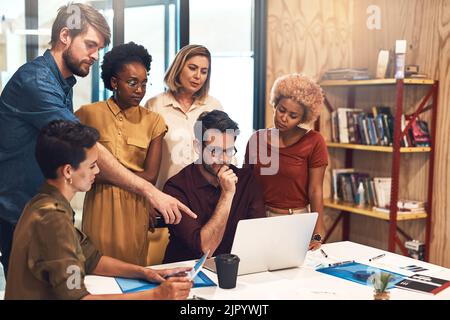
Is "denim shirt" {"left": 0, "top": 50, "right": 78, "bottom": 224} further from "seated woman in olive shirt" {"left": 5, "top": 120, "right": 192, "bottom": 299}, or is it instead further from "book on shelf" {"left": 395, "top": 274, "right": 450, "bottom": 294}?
"book on shelf" {"left": 395, "top": 274, "right": 450, "bottom": 294}

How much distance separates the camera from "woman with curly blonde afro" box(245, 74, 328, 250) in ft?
7.89

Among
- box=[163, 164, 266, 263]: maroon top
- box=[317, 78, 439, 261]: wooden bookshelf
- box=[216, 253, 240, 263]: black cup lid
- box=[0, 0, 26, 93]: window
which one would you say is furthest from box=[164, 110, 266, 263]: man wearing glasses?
box=[317, 78, 439, 261]: wooden bookshelf

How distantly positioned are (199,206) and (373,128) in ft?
6.32

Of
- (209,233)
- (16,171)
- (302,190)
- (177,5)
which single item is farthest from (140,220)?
(177,5)

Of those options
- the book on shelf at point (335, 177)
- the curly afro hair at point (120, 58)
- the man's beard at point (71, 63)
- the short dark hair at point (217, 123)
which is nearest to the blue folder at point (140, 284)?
the short dark hair at point (217, 123)

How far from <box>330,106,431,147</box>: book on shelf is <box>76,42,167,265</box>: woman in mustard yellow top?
181cm

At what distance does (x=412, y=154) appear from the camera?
3492mm

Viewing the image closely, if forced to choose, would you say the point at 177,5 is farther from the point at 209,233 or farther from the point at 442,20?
the point at 209,233

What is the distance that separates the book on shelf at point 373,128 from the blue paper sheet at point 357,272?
1.76 meters

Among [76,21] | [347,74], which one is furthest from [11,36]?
[347,74]

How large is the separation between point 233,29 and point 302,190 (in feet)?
5.80

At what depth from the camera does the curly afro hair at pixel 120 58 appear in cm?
221

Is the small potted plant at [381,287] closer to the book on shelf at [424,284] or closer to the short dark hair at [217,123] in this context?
the book on shelf at [424,284]

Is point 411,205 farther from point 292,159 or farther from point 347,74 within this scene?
point 292,159
